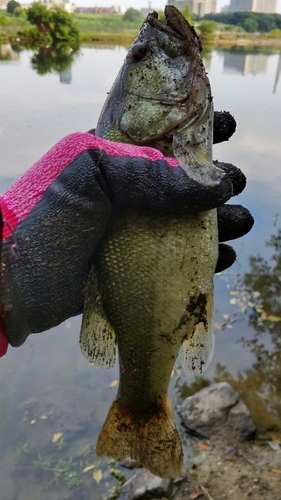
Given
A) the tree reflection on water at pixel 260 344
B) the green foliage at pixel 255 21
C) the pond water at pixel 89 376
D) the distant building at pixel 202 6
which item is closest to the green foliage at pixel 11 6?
the distant building at pixel 202 6

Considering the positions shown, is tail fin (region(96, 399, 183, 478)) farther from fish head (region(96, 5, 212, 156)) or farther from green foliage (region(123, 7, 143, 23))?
green foliage (region(123, 7, 143, 23))

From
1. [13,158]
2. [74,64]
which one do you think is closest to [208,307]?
[13,158]

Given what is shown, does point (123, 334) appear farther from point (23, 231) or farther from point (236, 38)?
point (236, 38)

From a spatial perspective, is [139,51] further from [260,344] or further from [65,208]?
[260,344]

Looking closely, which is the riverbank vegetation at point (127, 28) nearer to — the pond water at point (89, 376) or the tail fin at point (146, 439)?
the pond water at point (89, 376)

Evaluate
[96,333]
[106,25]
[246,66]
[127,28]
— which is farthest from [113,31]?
[96,333]

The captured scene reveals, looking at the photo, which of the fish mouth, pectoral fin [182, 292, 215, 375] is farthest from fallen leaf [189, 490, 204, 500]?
the fish mouth
